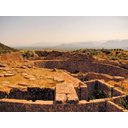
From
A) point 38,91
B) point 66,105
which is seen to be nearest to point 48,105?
point 66,105

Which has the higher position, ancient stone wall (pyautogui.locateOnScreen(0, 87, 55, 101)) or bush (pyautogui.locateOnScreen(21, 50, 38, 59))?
bush (pyautogui.locateOnScreen(21, 50, 38, 59))

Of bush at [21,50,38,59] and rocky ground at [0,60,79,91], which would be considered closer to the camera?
rocky ground at [0,60,79,91]

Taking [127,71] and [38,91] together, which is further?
[127,71]

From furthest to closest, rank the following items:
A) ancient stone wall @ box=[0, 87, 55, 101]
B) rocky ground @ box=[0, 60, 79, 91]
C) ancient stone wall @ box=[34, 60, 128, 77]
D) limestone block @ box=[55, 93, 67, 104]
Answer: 1. ancient stone wall @ box=[34, 60, 128, 77]
2. rocky ground @ box=[0, 60, 79, 91]
3. ancient stone wall @ box=[0, 87, 55, 101]
4. limestone block @ box=[55, 93, 67, 104]

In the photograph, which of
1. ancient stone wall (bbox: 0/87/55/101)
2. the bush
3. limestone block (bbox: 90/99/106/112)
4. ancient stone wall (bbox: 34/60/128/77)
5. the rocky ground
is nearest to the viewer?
limestone block (bbox: 90/99/106/112)

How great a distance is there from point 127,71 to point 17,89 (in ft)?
34.4

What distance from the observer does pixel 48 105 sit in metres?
3.88

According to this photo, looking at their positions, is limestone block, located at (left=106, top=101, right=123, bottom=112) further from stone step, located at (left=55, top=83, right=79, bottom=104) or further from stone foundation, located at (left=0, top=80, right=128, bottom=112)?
stone step, located at (left=55, top=83, right=79, bottom=104)

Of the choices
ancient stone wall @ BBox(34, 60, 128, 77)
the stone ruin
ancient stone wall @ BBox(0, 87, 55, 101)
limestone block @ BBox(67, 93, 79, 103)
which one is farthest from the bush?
limestone block @ BBox(67, 93, 79, 103)

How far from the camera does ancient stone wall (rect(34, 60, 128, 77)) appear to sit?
41.5 ft

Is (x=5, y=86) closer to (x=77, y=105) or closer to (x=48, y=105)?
(x=48, y=105)

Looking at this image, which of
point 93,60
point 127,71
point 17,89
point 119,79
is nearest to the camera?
point 17,89

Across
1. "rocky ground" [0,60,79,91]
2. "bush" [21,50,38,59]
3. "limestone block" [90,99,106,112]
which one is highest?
"bush" [21,50,38,59]

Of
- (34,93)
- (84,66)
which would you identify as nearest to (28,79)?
(34,93)
